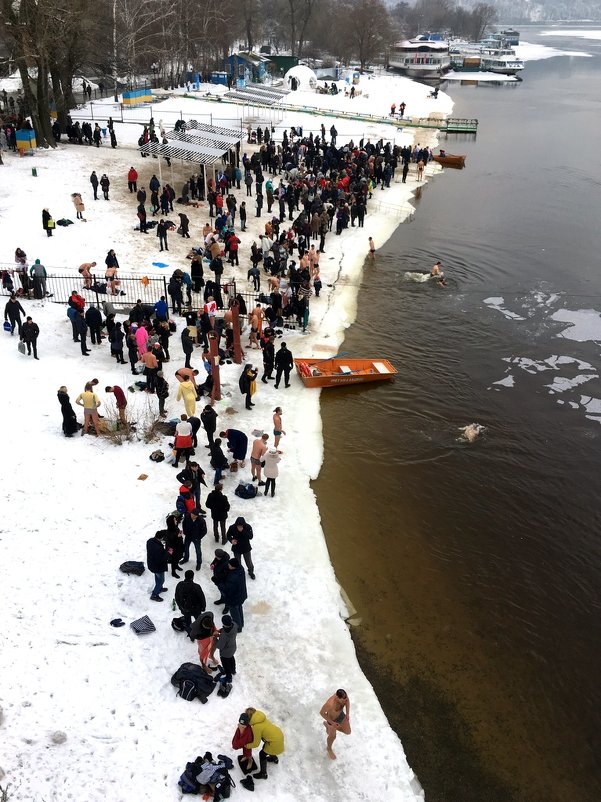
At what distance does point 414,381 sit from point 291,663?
1113 cm

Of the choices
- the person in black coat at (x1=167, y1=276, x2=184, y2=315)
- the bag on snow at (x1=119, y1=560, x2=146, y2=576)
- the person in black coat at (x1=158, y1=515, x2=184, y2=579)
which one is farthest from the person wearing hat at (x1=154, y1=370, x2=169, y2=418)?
the bag on snow at (x1=119, y1=560, x2=146, y2=576)

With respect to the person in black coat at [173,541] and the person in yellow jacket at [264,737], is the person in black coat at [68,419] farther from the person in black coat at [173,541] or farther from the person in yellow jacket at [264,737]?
the person in yellow jacket at [264,737]

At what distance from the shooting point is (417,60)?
109688 mm

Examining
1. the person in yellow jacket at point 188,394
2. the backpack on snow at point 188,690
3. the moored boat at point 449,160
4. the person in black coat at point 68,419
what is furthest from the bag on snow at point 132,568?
the moored boat at point 449,160

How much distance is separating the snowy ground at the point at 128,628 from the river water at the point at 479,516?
0.73 m

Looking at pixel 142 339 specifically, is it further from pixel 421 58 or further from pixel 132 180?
pixel 421 58

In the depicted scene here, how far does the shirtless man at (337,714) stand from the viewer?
→ 812 centimetres

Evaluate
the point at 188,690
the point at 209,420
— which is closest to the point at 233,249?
the point at 209,420

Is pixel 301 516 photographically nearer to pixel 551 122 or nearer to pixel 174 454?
pixel 174 454

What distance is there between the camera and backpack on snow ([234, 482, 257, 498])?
43.2 ft

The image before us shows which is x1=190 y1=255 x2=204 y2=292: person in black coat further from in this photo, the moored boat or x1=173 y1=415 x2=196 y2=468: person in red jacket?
the moored boat

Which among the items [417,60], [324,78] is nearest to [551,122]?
[324,78]

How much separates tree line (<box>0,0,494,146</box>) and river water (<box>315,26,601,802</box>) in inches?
818

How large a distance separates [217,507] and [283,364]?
6.58 metres
